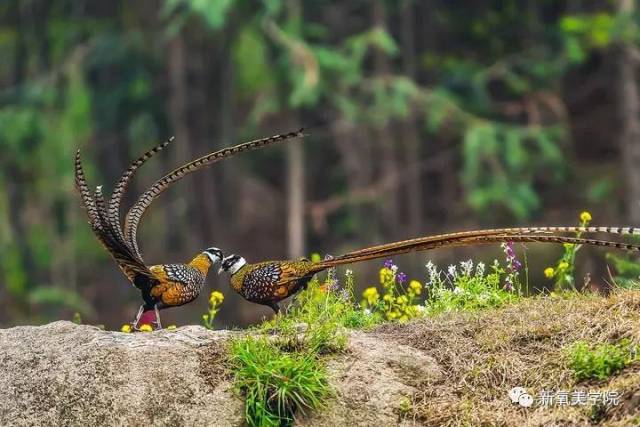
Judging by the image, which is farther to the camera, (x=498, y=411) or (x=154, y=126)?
(x=154, y=126)

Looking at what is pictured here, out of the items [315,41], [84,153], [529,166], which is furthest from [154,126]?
[529,166]

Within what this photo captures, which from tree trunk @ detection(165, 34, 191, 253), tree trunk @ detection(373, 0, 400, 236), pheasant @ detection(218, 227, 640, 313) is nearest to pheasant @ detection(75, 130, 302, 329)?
pheasant @ detection(218, 227, 640, 313)

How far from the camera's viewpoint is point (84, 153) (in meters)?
26.4

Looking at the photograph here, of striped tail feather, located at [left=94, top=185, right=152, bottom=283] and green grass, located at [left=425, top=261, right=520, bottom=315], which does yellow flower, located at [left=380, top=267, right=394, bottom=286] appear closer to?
green grass, located at [left=425, top=261, right=520, bottom=315]

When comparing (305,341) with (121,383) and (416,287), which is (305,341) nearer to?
(121,383)

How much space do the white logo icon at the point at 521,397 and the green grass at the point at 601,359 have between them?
277 mm

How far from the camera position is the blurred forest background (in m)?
23.2

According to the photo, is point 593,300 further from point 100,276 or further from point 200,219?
point 100,276

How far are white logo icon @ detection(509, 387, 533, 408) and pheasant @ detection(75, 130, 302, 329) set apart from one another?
1814 millimetres

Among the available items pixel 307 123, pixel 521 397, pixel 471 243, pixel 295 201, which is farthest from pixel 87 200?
pixel 307 123

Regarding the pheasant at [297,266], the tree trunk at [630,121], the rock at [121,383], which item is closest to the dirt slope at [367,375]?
the rock at [121,383]

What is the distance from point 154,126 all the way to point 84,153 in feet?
5.53

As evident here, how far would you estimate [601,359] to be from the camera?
659 centimetres

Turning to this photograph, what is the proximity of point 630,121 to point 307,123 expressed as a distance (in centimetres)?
757
